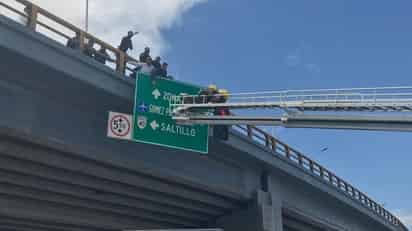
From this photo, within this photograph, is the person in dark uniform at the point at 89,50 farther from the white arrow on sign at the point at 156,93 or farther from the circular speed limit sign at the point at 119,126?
the white arrow on sign at the point at 156,93

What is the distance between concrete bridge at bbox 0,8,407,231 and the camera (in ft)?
54.3

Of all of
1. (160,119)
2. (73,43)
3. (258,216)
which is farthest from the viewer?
(258,216)

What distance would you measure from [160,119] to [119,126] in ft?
4.48

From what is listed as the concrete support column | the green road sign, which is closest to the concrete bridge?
the concrete support column

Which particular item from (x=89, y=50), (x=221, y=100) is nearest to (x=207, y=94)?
(x=221, y=100)

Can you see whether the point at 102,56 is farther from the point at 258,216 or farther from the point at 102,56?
the point at 258,216

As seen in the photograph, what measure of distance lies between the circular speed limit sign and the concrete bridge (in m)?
0.64

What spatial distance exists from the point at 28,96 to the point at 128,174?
5.55 m

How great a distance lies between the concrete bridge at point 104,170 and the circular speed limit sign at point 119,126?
64 centimetres

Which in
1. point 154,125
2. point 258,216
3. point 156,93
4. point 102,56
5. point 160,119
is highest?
point 102,56

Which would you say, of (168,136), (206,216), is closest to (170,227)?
(206,216)

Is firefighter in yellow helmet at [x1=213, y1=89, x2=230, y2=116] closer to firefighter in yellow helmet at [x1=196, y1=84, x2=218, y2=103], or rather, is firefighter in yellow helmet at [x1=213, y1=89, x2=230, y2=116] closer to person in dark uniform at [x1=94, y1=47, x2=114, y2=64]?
firefighter in yellow helmet at [x1=196, y1=84, x2=218, y2=103]

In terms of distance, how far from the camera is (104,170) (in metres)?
20.4

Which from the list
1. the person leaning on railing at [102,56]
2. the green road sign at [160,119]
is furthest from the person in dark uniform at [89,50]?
the green road sign at [160,119]
